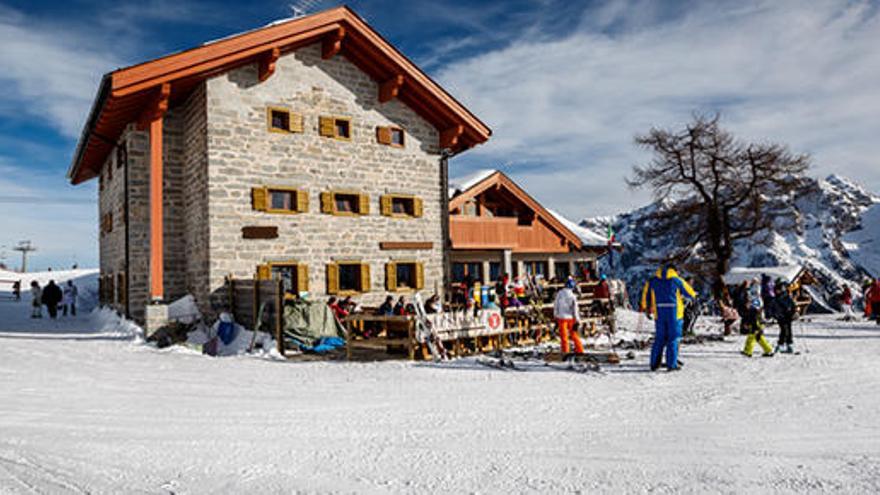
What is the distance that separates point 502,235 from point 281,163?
11550 mm

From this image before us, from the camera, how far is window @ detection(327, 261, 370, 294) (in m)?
15.5

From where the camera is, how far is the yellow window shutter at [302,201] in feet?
49.6

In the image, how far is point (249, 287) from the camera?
1324 cm

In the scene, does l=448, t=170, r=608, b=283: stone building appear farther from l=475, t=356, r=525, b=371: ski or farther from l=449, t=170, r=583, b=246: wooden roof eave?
l=475, t=356, r=525, b=371: ski

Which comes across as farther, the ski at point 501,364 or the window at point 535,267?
the window at point 535,267

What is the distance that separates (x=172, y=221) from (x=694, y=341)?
13639 mm

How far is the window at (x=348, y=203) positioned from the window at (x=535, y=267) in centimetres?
1290

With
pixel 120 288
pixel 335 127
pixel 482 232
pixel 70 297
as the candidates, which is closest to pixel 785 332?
pixel 335 127

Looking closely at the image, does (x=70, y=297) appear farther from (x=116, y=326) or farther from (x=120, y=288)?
(x=116, y=326)

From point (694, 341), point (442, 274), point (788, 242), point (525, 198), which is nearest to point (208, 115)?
point (442, 274)

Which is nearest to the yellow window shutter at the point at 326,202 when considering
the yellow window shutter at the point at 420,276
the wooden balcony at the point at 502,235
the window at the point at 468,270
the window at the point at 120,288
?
the yellow window shutter at the point at 420,276

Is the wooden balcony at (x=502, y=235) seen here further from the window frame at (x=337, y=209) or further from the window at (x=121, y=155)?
the window at (x=121, y=155)

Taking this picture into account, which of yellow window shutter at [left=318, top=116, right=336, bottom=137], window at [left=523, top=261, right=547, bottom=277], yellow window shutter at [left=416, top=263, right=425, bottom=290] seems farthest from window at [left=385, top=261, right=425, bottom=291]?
window at [left=523, top=261, right=547, bottom=277]

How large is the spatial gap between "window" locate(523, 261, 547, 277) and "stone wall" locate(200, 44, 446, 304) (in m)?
10.6
